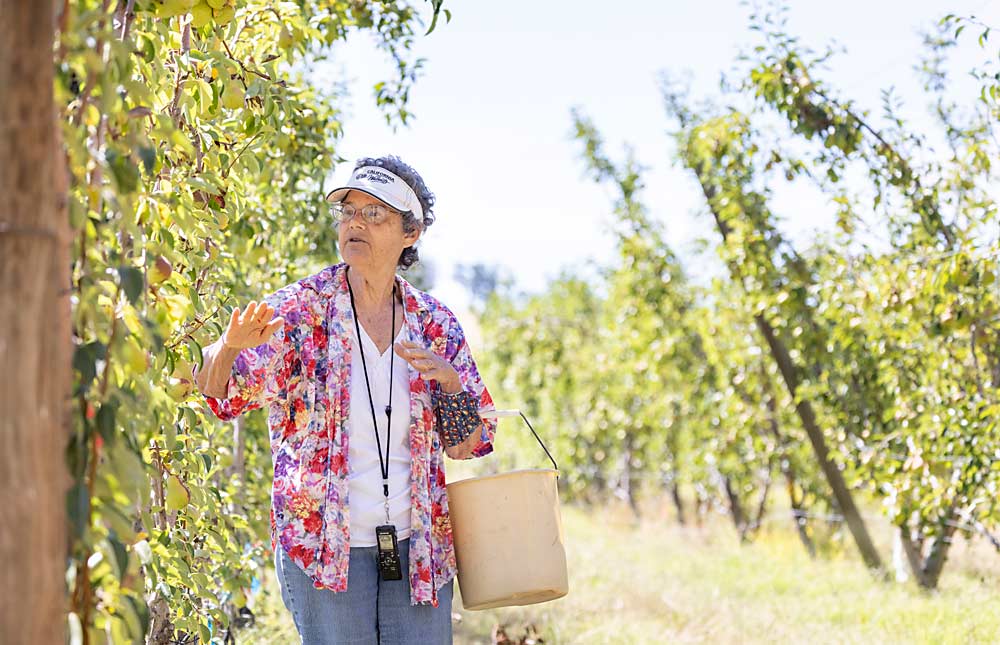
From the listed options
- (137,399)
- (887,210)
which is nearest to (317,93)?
(887,210)

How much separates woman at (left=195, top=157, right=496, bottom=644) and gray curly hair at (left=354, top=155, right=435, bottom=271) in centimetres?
1

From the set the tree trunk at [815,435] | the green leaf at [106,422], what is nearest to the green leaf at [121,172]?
the green leaf at [106,422]

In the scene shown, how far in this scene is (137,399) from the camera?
153 cm

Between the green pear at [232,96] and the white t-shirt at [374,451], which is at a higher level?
the green pear at [232,96]

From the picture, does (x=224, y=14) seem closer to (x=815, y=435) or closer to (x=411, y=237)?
(x=411, y=237)

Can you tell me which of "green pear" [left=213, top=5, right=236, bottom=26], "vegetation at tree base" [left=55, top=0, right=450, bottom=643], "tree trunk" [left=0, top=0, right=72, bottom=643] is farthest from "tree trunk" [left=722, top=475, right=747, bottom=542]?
"tree trunk" [left=0, top=0, right=72, bottom=643]

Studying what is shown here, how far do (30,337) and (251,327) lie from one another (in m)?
0.97

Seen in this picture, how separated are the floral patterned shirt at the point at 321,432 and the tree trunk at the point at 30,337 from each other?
1.08 metres

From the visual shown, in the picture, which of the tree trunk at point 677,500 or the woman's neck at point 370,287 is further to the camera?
the tree trunk at point 677,500

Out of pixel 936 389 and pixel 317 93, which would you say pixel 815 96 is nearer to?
pixel 936 389

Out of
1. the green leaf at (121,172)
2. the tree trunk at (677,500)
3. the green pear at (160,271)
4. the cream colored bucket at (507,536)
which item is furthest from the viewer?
the tree trunk at (677,500)

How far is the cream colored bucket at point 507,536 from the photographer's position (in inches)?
99.6

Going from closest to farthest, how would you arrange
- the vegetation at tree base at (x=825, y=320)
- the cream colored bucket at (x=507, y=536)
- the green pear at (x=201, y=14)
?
the green pear at (x=201, y=14), the cream colored bucket at (x=507, y=536), the vegetation at tree base at (x=825, y=320)

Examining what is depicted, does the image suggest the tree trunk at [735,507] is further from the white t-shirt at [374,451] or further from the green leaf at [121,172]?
the green leaf at [121,172]
